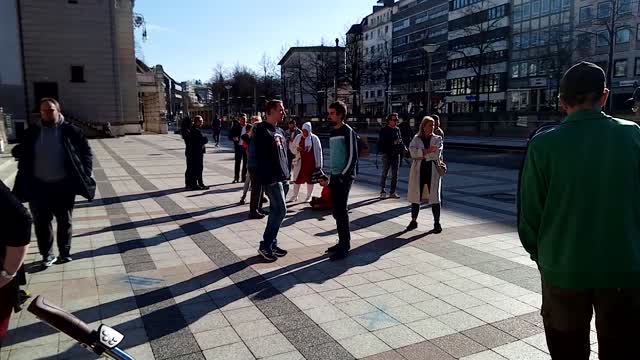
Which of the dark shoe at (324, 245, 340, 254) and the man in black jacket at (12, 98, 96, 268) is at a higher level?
the man in black jacket at (12, 98, 96, 268)

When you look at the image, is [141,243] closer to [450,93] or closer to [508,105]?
[508,105]

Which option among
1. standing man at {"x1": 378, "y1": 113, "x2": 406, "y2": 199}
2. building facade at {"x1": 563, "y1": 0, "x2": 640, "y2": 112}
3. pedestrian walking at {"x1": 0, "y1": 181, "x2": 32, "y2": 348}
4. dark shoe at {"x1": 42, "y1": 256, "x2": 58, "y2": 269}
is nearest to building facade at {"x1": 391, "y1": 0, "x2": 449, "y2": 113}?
building facade at {"x1": 563, "y1": 0, "x2": 640, "y2": 112}

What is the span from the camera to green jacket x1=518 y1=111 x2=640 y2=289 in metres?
2.34

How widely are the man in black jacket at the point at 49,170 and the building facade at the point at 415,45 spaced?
2828 inches

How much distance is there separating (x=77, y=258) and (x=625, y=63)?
189ft

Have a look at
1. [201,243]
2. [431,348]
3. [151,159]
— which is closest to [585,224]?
[431,348]

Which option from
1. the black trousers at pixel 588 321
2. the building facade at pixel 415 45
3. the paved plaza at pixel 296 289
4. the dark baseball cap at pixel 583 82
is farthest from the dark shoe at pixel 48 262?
the building facade at pixel 415 45

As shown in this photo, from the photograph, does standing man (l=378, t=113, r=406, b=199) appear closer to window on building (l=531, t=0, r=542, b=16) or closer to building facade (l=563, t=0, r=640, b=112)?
building facade (l=563, t=0, r=640, b=112)

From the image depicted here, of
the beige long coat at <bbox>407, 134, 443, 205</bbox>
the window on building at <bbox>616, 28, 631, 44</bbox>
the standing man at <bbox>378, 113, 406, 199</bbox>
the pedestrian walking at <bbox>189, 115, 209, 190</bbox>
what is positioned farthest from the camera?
the window on building at <bbox>616, 28, 631, 44</bbox>

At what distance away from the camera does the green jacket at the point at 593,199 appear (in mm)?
2344

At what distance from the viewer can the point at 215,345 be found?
4066mm

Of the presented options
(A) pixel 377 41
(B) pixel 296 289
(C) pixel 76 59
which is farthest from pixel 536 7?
(B) pixel 296 289

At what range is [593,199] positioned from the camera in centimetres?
237

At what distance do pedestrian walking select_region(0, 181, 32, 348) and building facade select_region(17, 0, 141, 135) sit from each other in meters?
47.6
